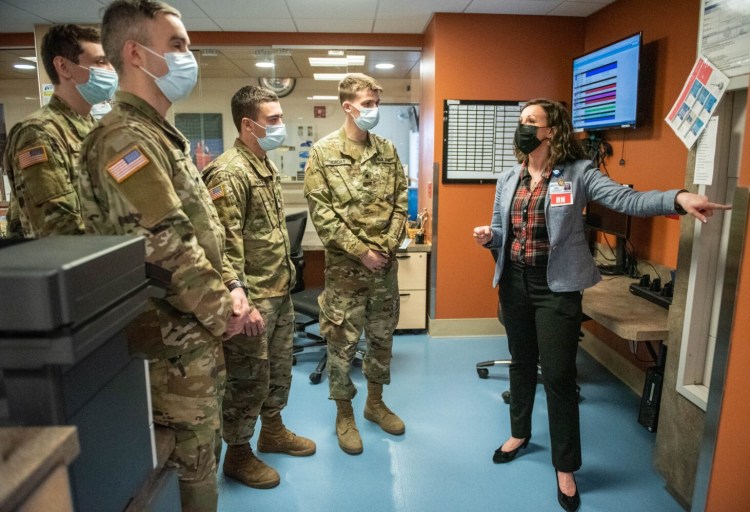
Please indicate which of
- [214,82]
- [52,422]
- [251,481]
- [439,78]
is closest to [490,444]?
[251,481]

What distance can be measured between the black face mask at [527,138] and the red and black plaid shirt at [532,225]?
118mm

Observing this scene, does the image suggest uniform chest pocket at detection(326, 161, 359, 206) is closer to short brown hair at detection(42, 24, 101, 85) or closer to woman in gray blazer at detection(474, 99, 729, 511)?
woman in gray blazer at detection(474, 99, 729, 511)

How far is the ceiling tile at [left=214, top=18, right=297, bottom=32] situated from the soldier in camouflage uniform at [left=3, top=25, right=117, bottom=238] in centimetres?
224

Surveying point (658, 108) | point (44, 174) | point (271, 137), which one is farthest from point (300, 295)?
point (658, 108)

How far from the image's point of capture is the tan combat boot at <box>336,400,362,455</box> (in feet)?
8.02

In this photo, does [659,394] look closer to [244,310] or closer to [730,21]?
[730,21]

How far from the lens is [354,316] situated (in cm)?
252

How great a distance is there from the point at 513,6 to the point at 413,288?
7.11 ft

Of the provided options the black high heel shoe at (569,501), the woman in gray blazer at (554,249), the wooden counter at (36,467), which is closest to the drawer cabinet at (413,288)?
the woman in gray blazer at (554,249)

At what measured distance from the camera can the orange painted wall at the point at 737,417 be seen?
1608 millimetres

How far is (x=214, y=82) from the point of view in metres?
4.57

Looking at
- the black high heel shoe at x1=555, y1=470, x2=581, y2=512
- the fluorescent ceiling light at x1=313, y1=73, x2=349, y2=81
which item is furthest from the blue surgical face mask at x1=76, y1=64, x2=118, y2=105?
the fluorescent ceiling light at x1=313, y1=73, x2=349, y2=81

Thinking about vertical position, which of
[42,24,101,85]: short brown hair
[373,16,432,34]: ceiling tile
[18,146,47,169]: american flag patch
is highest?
[373,16,432,34]: ceiling tile

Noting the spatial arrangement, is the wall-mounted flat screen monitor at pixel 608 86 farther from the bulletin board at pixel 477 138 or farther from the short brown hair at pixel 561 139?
the short brown hair at pixel 561 139
